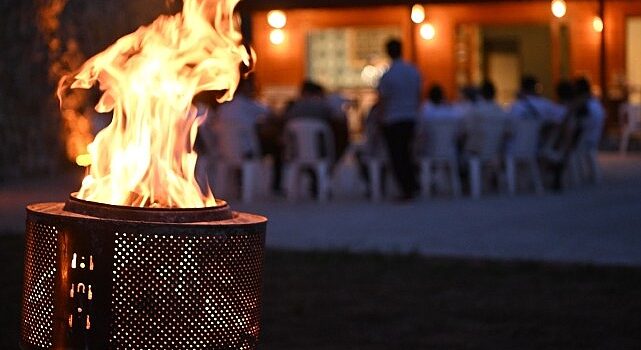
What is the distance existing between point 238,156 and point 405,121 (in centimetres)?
187

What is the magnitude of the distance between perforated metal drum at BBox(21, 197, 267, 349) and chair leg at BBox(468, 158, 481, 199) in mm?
10465

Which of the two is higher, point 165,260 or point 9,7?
point 9,7

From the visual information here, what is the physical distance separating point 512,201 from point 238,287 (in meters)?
10.2

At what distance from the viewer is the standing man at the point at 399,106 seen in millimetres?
14180

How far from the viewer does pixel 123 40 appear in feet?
18.6

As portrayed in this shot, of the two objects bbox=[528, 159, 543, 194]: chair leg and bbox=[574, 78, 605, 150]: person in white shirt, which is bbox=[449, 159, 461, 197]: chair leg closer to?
bbox=[528, 159, 543, 194]: chair leg

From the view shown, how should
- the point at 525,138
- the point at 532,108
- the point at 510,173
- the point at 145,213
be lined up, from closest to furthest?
the point at 145,213 < the point at 525,138 < the point at 510,173 < the point at 532,108

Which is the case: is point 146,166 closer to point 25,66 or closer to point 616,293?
point 616,293

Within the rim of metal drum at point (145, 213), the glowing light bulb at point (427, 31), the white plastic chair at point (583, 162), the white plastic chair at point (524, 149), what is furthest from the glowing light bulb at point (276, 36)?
the rim of metal drum at point (145, 213)

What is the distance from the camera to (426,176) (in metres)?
15.3

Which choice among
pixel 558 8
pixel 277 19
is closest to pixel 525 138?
pixel 558 8

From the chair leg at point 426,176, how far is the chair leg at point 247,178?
1.91 metres

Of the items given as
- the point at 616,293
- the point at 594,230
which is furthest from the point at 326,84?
the point at 616,293

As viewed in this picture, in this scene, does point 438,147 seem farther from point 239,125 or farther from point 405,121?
point 239,125
